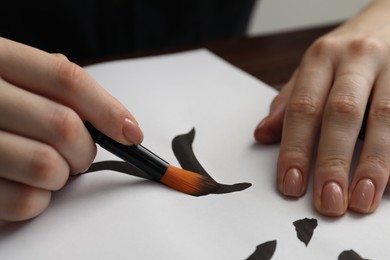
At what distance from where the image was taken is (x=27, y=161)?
1.17ft

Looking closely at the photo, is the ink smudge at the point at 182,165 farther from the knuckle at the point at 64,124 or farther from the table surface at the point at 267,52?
the table surface at the point at 267,52

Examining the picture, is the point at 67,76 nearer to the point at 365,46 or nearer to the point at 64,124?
the point at 64,124

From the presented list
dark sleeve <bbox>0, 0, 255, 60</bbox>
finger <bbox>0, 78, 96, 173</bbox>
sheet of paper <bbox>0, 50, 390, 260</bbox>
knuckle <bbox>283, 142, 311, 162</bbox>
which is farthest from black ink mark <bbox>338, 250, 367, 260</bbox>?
dark sleeve <bbox>0, 0, 255, 60</bbox>

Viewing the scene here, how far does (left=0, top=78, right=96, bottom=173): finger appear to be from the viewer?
362mm

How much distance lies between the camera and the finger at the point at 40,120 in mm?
362

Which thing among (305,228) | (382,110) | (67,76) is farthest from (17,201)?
(382,110)

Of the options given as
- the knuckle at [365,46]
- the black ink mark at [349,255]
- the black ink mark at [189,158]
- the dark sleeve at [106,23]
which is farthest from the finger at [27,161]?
the dark sleeve at [106,23]

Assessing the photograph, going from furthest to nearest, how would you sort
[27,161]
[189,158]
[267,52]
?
1. [267,52]
2. [189,158]
3. [27,161]

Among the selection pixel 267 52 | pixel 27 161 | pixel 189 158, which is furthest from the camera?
pixel 267 52

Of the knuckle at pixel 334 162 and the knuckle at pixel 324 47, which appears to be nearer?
the knuckle at pixel 334 162

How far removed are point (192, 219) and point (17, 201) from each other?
0.46 feet

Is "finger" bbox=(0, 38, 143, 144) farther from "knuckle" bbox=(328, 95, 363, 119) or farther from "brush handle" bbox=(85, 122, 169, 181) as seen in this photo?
"knuckle" bbox=(328, 95, 363, 119)

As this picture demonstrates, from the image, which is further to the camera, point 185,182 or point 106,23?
point 106,23

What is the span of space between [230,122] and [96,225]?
0.73 feet
